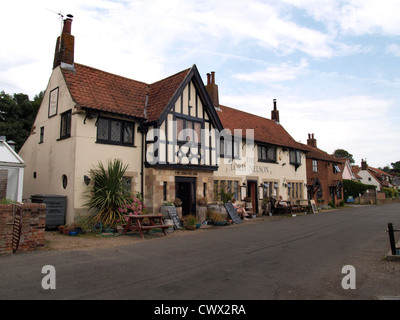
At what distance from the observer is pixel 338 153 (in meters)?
95.3

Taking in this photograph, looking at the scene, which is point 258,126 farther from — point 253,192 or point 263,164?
point 253,192

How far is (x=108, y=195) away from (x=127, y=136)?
3663 millimetres

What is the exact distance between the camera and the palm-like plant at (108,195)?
40.3ft

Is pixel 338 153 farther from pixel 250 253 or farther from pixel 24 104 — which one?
pixel 250 253

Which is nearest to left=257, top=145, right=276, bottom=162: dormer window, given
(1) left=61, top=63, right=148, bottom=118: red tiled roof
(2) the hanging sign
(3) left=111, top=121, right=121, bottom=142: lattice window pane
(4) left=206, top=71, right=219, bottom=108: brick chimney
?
(4) left=206, top=71, right=219, bottom=108: brick chimney

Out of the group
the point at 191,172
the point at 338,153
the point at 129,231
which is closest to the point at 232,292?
the point at 129,231

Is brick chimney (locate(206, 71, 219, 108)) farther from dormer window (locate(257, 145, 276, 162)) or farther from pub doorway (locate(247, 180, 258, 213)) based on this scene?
pub doorway (locate(247, 180, 258, 213))

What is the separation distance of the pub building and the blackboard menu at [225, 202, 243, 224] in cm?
102

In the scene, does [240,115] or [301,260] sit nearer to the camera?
[301,260]

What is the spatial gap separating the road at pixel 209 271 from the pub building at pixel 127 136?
5.10m

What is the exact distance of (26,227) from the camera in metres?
8.52

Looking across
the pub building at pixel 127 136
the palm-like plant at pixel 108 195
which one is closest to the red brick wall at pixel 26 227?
the palm-like plant at pixel 108 195

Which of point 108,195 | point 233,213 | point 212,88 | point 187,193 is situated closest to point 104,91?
point 108,195

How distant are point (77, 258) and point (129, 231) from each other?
4955mm
